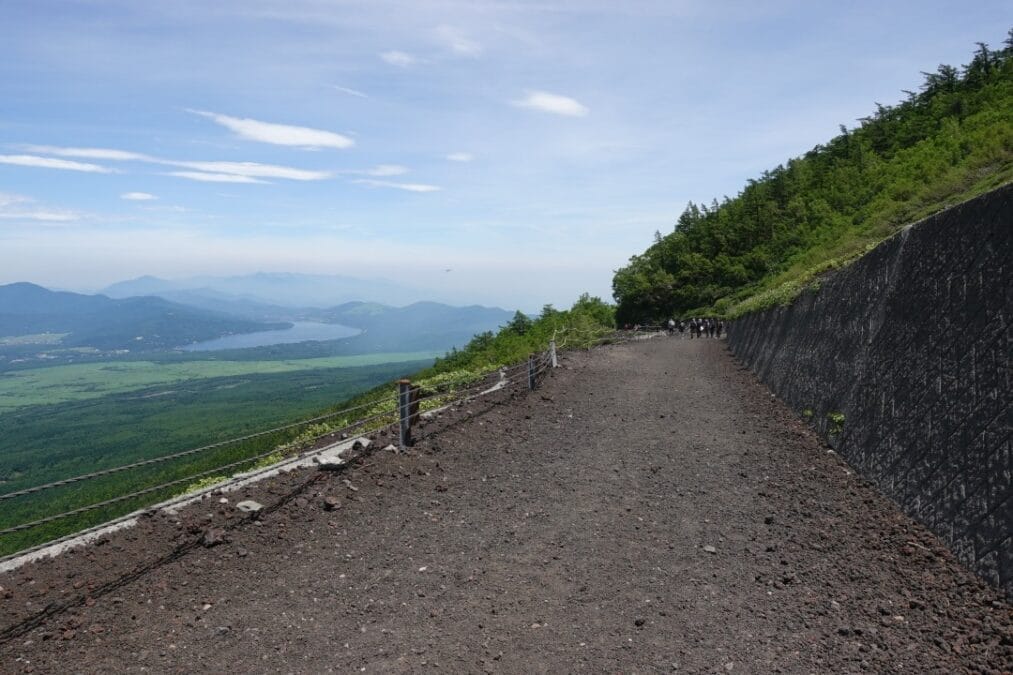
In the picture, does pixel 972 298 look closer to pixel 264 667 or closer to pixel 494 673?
pixel 494 673

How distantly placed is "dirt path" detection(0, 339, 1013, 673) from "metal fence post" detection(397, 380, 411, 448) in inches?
19.2

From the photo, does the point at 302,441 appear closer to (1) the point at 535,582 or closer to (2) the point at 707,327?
(1) the point at 535,582

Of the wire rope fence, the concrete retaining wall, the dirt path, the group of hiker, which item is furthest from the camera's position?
the group of hiker

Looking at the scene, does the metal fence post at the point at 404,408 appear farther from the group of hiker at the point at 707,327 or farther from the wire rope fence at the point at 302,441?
the group of hiker at the point at 707,327

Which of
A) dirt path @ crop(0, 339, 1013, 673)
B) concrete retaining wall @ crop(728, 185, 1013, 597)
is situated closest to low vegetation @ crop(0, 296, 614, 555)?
concrete retaining wall @ crop(728, 185, 1013, 597)

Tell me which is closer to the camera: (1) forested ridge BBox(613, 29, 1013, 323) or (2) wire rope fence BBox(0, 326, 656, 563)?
(2) wire rope fence BBox(0, 326, 656, 563)

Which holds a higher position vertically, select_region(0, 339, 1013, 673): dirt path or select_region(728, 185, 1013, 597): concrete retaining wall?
select_region(728, 185, 1013, 597): concrete retaining wall

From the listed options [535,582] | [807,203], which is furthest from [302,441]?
[807,203]

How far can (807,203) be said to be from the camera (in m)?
62.5

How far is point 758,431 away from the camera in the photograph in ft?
33.8

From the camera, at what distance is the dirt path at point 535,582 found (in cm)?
426

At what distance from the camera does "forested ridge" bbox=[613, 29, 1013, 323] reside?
42438mm

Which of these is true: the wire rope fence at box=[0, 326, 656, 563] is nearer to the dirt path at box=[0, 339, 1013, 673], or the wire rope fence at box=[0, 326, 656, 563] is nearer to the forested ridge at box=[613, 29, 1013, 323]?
the dirt path at box=[0, 339, 1013, 673]

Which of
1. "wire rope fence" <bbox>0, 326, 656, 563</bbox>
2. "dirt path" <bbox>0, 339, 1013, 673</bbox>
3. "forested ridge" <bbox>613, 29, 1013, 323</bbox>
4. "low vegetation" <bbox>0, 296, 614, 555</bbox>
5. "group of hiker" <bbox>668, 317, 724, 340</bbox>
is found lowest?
"low vegetation" <bbox>0, 296, 614, 555</bbox>
